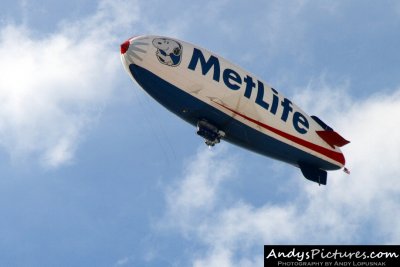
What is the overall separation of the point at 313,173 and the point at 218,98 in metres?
16.8

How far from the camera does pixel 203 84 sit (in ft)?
308

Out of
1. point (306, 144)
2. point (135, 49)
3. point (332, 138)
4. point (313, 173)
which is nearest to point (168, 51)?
point (135, 49)

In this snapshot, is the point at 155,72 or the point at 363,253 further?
the point at 155,72

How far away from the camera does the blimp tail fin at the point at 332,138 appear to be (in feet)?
337

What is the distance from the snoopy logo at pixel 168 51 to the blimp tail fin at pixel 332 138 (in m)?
20.4

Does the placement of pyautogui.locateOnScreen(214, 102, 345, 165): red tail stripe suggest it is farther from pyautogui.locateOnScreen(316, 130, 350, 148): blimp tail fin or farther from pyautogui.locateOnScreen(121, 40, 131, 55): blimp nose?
pyautogui.locateOnScreen(121, 40, 131, 55): blimp nose

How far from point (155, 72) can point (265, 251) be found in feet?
87.2

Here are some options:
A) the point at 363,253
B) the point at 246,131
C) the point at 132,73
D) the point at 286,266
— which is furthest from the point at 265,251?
the point at 132,73

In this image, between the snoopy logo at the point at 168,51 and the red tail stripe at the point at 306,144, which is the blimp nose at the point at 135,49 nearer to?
the snoopy logo at the point at 168,51

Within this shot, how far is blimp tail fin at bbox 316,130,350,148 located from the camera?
103 m

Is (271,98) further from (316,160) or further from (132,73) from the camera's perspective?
(132,73)

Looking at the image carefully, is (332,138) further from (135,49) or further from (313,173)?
(135,49)

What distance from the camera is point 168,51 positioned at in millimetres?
94375

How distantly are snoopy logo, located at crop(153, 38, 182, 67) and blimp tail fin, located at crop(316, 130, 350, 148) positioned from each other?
2039cm
